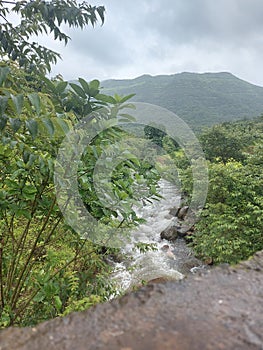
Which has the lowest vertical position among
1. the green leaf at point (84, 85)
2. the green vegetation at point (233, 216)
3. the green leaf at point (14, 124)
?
the green vegetation at point (233, 216)

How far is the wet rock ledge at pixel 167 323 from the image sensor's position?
32 cm

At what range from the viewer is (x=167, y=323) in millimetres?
351

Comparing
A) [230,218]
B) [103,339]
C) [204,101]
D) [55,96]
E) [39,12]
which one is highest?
[204,101]

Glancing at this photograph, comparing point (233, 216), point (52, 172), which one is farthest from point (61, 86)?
point (233, 216)

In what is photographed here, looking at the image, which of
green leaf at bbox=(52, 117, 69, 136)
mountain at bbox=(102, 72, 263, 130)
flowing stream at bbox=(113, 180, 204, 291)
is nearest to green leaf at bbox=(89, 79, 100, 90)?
green leaf at bbox=(52, 117, 69, 136)

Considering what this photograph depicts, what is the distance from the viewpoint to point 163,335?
1.08 feet

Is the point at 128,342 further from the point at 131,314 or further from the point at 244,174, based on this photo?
the point at 244,174

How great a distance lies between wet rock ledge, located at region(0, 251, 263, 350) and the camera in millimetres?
321

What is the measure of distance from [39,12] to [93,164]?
125 cm

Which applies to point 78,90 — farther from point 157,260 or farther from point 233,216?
point 157,260

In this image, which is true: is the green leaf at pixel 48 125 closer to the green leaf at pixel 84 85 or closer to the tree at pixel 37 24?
the green leaf at pixel 84 85

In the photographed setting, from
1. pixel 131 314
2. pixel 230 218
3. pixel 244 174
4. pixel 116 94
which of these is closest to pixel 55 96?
pixel 116 94

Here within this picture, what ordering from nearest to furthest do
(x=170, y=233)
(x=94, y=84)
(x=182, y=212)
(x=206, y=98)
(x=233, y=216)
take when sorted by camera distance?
(x=94, y=84) → (x=233, y=216) → (x=170, y=233) → (x=182, y=212) → (x=206, y=98)

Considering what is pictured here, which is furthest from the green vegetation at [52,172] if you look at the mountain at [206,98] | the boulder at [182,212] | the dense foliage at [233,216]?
the mountain at [206,98]
